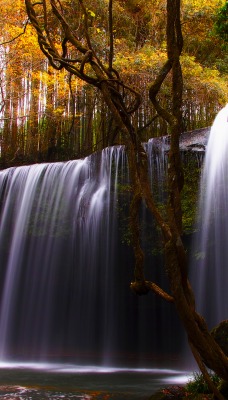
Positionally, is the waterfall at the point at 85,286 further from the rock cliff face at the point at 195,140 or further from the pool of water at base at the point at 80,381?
the pool of water at base at the point at 80,381

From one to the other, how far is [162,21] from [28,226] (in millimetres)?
8216

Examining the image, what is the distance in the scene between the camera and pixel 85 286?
10.6 meters

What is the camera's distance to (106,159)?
1064 centimetres

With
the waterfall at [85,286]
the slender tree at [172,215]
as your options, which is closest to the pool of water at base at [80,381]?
the waterfall at [85,286]

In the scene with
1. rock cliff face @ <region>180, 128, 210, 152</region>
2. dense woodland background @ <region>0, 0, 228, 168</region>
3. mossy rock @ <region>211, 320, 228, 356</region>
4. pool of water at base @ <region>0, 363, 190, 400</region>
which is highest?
dense woodland background @ <region>0, 0, 228, 168</region>

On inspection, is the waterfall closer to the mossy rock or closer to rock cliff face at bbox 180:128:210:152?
rock cliff face at bbox 180:128:210:152

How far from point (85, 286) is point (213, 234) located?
10.8 feet

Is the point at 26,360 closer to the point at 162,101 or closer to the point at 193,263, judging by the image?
the point at 193,263

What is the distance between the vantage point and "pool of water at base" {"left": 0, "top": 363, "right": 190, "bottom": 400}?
5.91 meters

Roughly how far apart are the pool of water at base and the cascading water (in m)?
1.44

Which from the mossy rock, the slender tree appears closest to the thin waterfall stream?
the mossy rock

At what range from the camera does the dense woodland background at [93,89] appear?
13.1 m

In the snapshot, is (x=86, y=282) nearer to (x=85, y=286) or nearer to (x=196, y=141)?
(x=85, y=286)

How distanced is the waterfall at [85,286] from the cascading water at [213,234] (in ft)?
3.98
